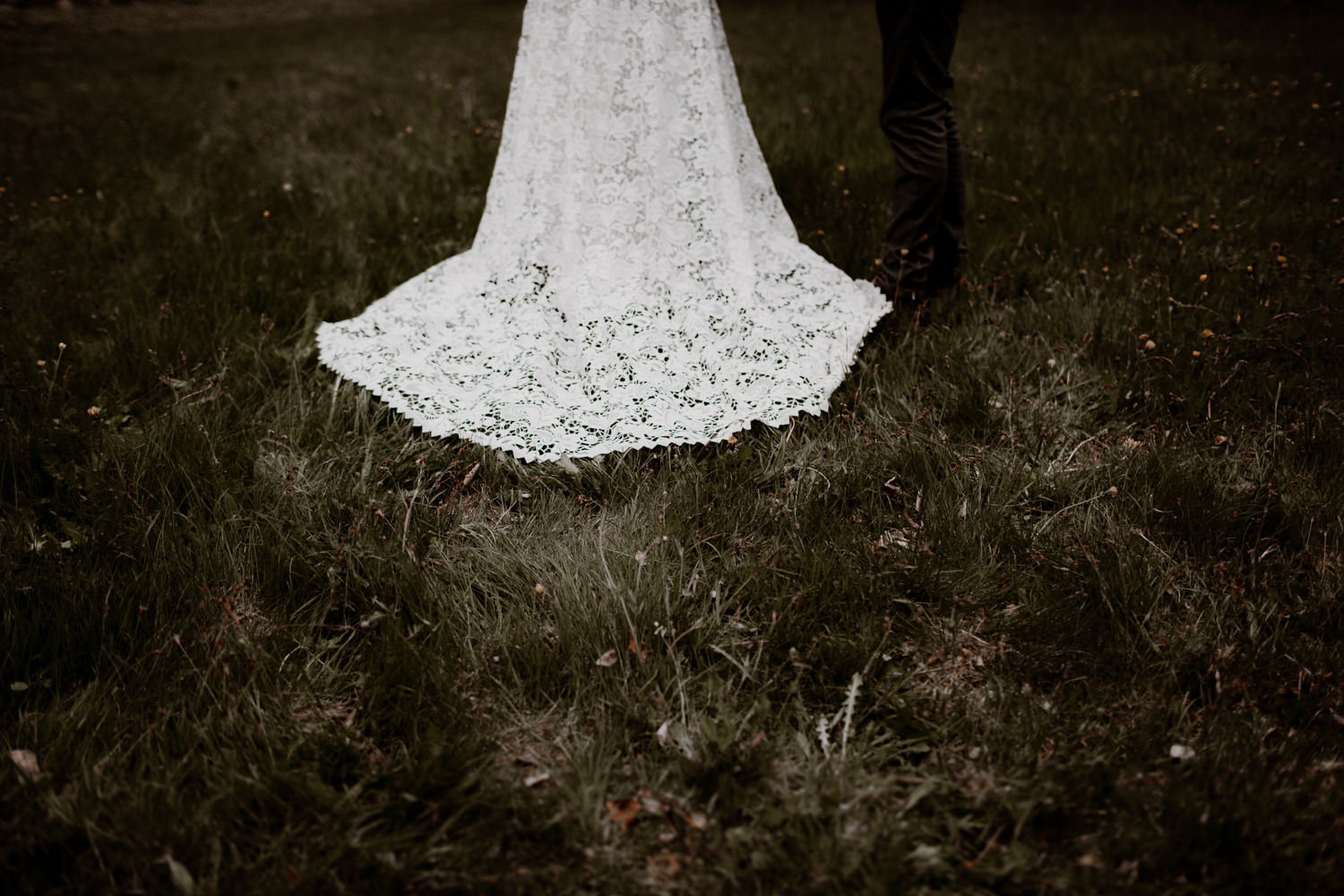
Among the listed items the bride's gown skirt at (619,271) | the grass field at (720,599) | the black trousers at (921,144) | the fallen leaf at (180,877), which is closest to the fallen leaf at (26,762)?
the grass field at (720,599)

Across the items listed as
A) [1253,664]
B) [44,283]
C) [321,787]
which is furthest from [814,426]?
[44,283]

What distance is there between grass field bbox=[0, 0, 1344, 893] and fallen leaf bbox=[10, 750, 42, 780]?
0.8 inches

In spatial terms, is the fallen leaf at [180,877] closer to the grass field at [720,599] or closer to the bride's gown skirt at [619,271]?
the grass field at [720,599]

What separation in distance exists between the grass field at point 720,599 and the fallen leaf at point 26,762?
0.06 ft

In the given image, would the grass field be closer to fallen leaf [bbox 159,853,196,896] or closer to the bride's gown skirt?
fallen leaf [bbox 159,853,196,896]

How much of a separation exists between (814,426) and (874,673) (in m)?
1.03

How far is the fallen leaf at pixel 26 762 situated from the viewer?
4.93ft

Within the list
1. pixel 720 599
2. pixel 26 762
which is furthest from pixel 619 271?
pixel 26 762

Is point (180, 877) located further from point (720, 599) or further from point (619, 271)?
point (619, 271)

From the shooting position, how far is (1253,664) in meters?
1.68

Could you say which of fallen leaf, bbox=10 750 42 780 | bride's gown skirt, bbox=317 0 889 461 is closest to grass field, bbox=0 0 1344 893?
fallen leaf, bbox=10 750 42 780

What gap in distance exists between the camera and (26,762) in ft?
5.01

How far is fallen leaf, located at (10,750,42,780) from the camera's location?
59.1 inches

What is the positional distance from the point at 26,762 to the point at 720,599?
1.52m
